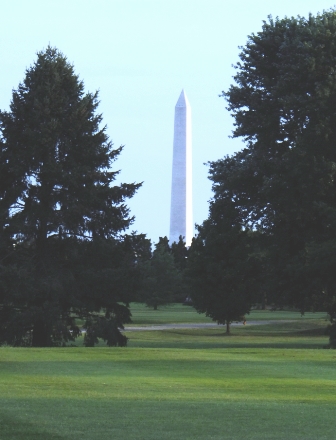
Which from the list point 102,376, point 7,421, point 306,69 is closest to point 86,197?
point 306,69

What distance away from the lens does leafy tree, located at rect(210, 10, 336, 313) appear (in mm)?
37688

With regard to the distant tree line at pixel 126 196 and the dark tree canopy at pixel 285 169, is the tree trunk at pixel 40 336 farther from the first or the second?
the dark tree canopy at pixel 285 169

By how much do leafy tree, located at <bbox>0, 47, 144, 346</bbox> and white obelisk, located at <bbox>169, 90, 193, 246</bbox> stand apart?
64430 mm

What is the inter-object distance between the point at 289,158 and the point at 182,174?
7152cm

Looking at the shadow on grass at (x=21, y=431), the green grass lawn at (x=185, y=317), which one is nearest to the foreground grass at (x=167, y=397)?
the shadow on grass at (x=21, y=431)

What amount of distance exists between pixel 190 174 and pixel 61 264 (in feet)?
230

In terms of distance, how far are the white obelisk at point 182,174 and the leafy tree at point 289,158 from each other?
6201 cm

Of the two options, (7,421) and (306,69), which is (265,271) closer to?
(306,69)

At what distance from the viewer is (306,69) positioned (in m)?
39.7

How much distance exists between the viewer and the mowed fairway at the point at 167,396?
1097 cm

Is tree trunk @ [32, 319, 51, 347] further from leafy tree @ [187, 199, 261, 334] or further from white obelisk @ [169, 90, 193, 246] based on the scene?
white obelisk @ [169, 90, 193, 246]

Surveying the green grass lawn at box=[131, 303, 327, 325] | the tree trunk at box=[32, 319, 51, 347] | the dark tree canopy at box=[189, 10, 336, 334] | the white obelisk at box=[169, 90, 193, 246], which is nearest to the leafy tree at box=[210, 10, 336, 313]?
the dark tree canopy at box=[189, 10, 336, 334]

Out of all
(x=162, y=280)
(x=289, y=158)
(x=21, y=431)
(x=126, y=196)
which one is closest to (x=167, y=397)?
(x=21, y=431)

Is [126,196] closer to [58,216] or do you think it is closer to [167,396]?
[58,216]
